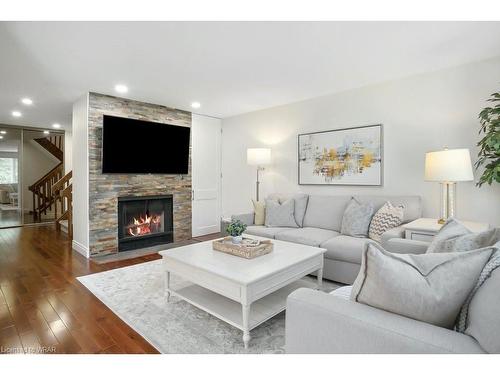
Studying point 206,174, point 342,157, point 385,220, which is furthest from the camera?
point 206,174

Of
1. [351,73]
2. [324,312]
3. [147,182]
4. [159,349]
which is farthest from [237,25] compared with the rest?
[147,182]

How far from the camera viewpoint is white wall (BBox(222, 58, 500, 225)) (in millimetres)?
2992

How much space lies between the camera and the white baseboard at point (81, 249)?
4082 millimetres

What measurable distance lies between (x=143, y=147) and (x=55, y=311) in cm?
264

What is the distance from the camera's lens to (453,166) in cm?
260

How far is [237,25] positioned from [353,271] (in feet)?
8.19

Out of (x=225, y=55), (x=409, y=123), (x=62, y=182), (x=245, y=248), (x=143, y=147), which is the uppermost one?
(x=225, y=55)

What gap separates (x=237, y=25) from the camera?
2209mm

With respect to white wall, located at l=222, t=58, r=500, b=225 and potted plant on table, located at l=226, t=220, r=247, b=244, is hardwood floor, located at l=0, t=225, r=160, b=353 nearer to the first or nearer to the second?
potted plant on table, located at l=226, t=220, r=247, b=244

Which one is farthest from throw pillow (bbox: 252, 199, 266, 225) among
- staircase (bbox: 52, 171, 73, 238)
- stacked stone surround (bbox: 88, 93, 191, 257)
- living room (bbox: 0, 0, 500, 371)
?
staircase (bbox: 52, 171, 73, 238)

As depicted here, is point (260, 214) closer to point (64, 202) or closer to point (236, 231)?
point (236, 231)

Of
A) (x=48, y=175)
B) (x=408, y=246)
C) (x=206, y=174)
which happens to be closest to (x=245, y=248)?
(x=408, y=246)
